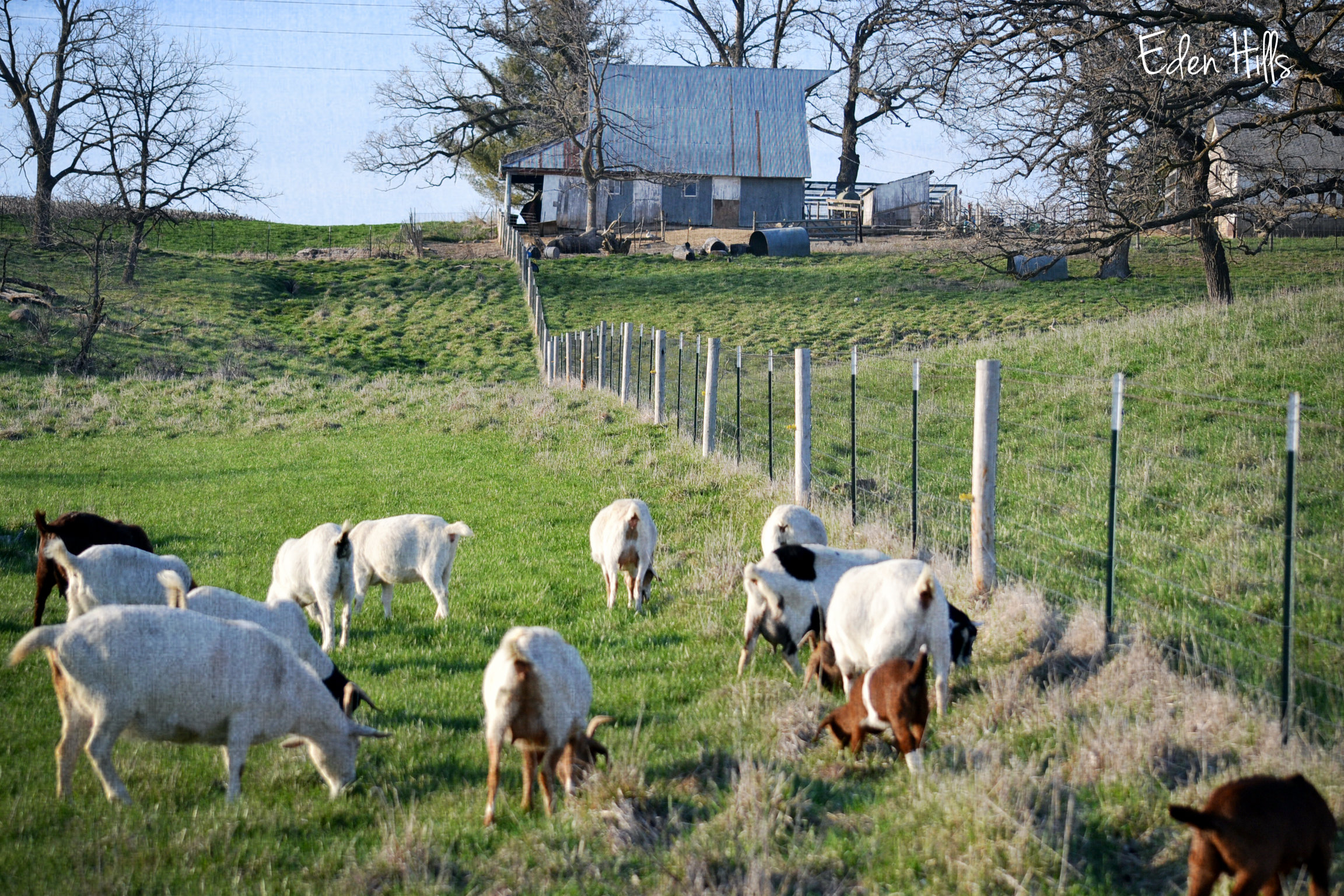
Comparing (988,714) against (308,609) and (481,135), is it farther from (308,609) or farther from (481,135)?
(481,135)

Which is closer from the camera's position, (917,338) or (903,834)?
(903,834)

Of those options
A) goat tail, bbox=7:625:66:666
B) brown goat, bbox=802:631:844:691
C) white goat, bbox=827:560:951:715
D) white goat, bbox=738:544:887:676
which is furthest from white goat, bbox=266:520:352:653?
white goat, bbox=827:560:951:715

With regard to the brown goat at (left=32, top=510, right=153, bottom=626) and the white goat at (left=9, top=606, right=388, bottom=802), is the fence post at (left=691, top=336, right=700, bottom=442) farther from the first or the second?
the white goat at (left=9, top=606, right=388, bottom=802)

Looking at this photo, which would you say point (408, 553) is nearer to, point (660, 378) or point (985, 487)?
point (985, 487)

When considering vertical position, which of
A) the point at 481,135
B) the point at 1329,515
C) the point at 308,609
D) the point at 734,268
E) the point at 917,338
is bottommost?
the point at 308,609

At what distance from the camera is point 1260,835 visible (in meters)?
3.29

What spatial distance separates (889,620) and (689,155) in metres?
48.4

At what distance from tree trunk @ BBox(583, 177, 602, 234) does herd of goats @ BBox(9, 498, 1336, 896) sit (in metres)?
43.9

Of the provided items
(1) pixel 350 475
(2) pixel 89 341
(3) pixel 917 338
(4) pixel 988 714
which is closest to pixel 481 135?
(2) pixel 89 341

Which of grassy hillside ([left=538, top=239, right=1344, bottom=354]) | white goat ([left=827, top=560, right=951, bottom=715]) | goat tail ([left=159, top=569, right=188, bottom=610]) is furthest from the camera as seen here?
grassy hillside ([left=538, top=239, right=1344, bottom=354])

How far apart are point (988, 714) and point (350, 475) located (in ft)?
40.4

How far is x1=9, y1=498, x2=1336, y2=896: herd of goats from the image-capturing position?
3.36 meters

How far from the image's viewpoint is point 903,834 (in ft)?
13.5

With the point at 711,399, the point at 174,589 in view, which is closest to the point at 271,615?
the point at 174,589
